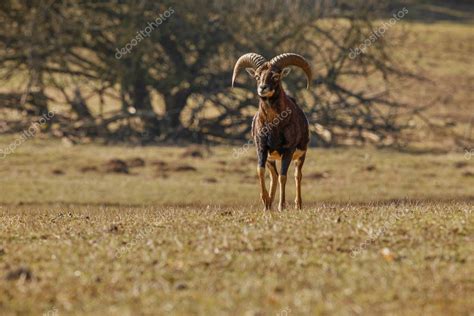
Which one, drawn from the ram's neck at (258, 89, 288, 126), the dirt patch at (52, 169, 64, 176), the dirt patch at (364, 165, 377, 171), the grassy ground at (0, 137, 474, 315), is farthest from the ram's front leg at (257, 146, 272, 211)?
the dirt patch at (364, 165, 377, 171)

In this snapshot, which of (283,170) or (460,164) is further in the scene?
(460,164)

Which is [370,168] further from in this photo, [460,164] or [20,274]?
[20,274]

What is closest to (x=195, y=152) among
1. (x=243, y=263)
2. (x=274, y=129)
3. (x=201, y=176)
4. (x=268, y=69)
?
(x=201, y=176)

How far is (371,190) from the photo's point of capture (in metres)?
34.4

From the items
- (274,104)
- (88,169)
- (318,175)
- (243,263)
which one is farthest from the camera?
(318,175)

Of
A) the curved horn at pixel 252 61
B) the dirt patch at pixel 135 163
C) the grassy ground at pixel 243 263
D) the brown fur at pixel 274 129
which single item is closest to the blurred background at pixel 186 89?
the dirt patch at pixel 135 163

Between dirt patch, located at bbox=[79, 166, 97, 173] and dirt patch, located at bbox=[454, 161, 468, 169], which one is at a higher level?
dirt patch, located at bbox=[454, 161, 468, 169]

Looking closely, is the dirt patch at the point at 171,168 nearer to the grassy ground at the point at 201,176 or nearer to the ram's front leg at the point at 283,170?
the grassy ground at the point at 201,176

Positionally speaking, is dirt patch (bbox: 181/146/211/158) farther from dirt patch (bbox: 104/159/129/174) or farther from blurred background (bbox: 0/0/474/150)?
blurred background (bbox: 0/0/474/150)

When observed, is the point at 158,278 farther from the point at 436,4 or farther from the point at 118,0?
the point at 436,4

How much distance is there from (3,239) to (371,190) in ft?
73.5

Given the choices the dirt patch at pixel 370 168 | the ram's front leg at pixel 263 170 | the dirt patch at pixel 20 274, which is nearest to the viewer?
the dirt patch at pixel 20 274

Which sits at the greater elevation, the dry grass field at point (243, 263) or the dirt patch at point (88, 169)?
the dry grass field at point (243, 263)

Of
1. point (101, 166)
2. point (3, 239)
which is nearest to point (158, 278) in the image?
point (3, 239)
